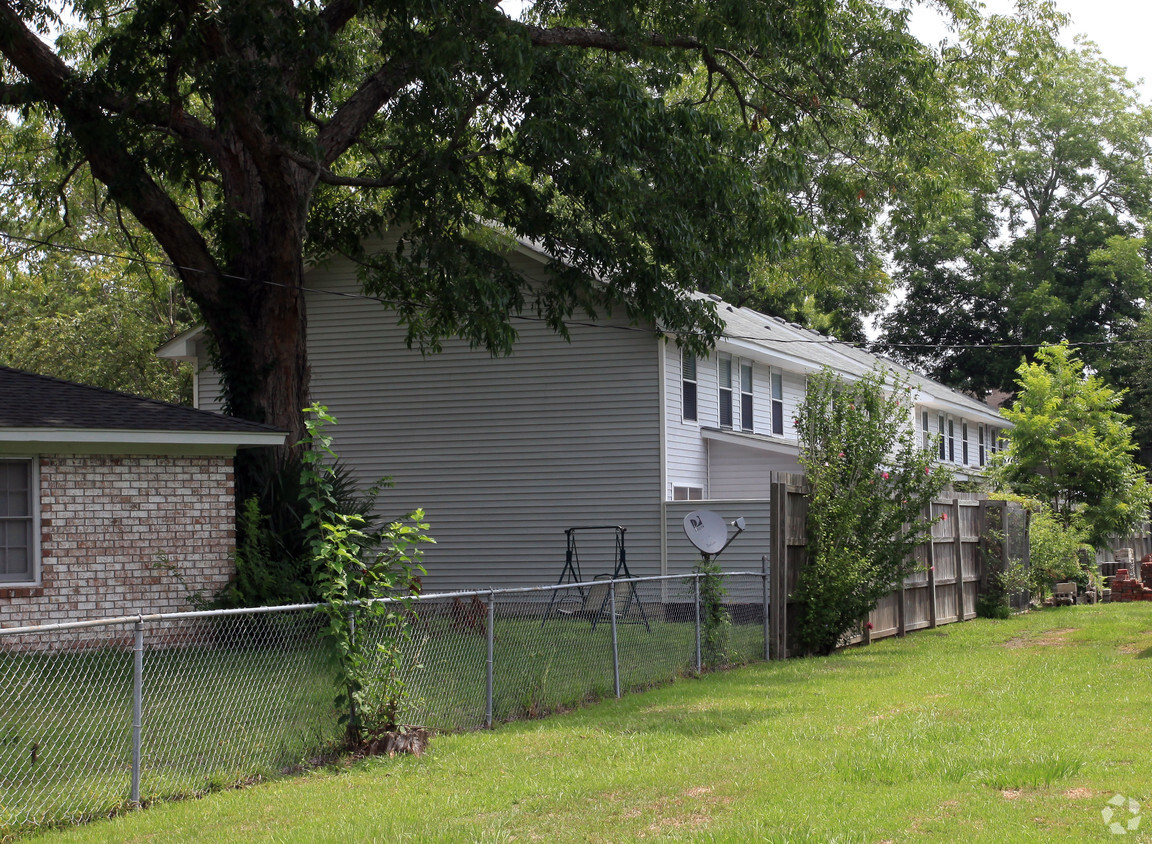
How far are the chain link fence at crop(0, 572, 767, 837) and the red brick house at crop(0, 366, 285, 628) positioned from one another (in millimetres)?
2598

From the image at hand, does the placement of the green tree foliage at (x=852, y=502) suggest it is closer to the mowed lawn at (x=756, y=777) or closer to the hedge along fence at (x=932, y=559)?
the hedge along fence at (x=932, y=559)

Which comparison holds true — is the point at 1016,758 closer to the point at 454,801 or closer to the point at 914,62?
the point at 454,801

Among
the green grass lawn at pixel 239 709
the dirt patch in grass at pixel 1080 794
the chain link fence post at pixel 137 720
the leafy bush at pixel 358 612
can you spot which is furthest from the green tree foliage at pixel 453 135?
the dirt patch in grass at pixel 1080 794

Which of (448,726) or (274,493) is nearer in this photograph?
(448,726)

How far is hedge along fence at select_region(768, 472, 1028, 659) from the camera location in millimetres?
14484

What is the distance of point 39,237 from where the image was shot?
30797 mm

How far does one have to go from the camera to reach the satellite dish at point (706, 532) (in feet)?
50.2

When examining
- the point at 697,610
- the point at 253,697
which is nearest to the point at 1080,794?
the point at 253,697

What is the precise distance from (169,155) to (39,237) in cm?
1435

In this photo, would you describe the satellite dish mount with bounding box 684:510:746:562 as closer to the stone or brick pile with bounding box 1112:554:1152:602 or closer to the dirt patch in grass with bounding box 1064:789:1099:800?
the dirt patch in grass with bounding box 1064:789:1099:800

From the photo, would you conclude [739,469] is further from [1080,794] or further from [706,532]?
[1080,794]

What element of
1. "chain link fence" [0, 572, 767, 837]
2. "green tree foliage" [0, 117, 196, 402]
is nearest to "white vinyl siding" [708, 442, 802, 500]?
"chain link fence" [0, 572, 767, 837]

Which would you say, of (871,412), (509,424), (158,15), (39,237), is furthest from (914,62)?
(39,237)

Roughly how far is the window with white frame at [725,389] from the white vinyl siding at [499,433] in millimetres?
848
